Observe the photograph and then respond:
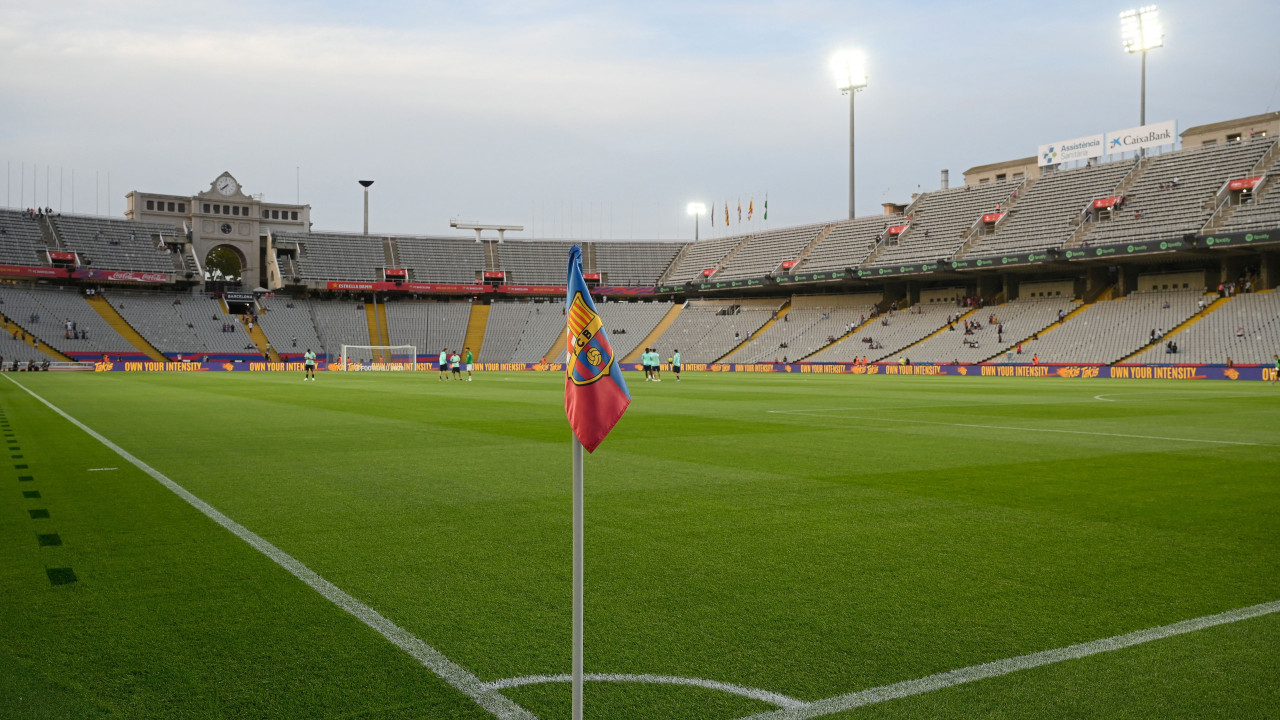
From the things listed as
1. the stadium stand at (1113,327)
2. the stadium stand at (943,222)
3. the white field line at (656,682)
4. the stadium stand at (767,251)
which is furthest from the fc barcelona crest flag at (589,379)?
the stadium stand at (767,251)

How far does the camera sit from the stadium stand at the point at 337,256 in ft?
287

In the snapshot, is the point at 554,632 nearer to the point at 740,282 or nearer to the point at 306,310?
the point at 740,282

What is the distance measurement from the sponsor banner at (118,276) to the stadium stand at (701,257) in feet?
153

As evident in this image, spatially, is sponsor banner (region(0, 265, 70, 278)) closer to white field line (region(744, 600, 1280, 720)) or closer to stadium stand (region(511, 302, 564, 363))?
stadium stand (region(511, 302, 564, 363))

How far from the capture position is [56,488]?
32.1ft

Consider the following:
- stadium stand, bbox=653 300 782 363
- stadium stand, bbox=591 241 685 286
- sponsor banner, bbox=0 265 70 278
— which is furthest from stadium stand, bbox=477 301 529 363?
sponsor banner, bbox=0 265 70 278

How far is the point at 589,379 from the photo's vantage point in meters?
3.95

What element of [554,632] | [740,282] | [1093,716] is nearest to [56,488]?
[554,632]

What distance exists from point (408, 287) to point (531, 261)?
1345 centimetres

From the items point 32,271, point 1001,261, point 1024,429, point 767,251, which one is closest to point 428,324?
point 32,271

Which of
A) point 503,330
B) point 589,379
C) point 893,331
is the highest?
point 503,330

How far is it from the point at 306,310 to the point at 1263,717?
87798mm

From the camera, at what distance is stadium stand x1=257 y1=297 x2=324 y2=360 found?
258 ft

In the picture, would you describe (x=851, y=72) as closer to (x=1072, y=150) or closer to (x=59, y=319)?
(x=1072, y=150)
